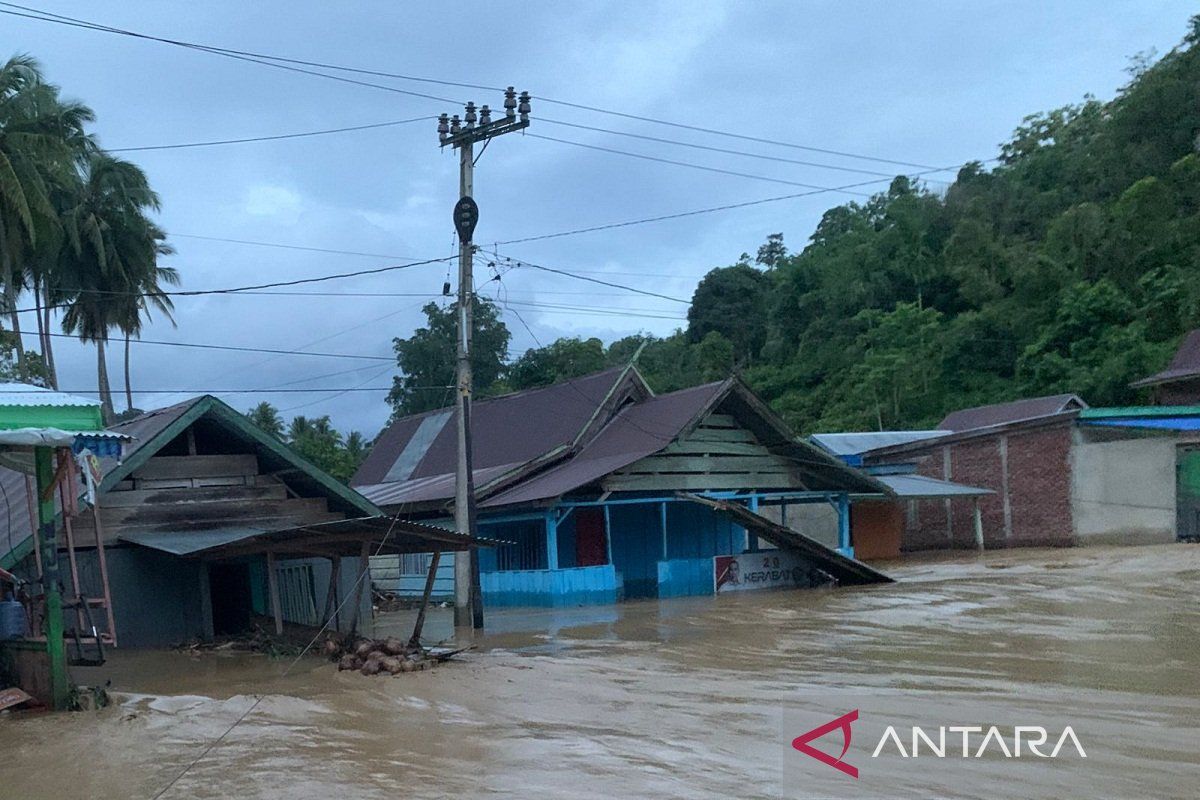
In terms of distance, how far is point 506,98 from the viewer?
770 inches

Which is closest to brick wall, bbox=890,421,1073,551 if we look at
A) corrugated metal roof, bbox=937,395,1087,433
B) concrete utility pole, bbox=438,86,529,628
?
corrugated metal roof, bbox=937,395,1087,433

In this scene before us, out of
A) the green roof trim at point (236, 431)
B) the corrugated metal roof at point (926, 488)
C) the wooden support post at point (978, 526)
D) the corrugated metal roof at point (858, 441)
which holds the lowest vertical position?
the wooden support post at point (978, 526)

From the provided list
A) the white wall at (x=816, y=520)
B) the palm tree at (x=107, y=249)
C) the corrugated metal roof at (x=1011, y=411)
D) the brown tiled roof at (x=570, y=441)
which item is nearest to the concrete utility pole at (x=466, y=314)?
the brown tiled roof at (x=570, y=441)

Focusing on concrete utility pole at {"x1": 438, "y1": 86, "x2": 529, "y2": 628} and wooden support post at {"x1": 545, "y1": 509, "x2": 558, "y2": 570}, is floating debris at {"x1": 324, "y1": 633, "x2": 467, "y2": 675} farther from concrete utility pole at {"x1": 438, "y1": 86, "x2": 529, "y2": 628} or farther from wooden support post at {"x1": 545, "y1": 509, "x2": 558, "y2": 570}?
wooden support post at {"x1": 545, "y1": 509, "x2": 558, "y2": 570}

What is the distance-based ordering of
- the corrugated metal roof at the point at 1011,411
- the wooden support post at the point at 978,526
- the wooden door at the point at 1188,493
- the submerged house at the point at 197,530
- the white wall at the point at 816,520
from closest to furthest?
the submerged house at the point at 197,530
the wooden door at the point at 1188,493
the wooden support post at the point at 978,526
the white wall at the point at 816,520
the corrugated metal roof at the point at 1011,411

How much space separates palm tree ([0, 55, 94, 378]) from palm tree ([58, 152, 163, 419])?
3184 millimetres

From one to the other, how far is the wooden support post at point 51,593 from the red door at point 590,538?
55.2 feet

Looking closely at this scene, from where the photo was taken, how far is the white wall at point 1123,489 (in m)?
29.5

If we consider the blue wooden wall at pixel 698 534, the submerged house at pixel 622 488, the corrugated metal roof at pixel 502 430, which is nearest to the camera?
the submerged house at pixel 622 488

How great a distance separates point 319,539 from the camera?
1360 cm

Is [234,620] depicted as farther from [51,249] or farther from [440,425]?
[51,249]

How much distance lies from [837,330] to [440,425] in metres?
31.6

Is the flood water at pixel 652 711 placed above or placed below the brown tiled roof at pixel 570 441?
below

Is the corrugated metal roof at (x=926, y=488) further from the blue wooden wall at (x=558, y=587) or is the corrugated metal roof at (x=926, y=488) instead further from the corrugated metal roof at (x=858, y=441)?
the blue wooden wall at (x=558, y=587)
